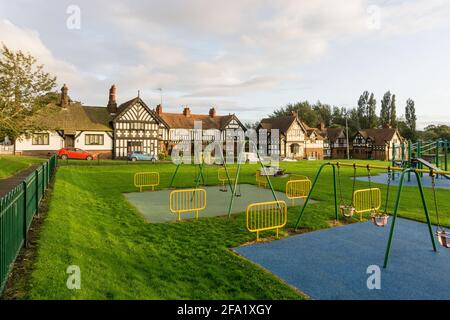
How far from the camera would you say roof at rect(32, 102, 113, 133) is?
127 feet

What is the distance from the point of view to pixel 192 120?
55.2 m

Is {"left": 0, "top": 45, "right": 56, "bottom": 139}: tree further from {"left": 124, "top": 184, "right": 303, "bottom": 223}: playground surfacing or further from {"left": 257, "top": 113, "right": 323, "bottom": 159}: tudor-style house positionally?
{"left": 257, "top": 113, "right": 323, "bottom": 159}: tudor-style house

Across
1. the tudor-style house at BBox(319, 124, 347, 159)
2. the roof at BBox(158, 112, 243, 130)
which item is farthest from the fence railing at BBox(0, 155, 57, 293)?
the tudor-style house at BBox(319, 124, 347, 159)

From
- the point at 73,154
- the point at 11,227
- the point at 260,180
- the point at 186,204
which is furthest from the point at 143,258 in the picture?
the point at 73,154

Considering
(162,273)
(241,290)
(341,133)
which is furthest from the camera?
(341,133)

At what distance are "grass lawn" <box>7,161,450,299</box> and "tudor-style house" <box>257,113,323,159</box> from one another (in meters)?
50.7

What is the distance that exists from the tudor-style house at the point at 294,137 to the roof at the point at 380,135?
16568mm

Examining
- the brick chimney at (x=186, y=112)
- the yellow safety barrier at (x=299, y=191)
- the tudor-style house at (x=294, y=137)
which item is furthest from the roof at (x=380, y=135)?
the yellow safety barrier at (x=299, y=191)

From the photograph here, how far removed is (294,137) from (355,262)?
186 feet

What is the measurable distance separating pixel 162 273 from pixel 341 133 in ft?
249

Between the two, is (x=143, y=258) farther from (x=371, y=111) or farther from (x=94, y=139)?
(x=371, y=111)
